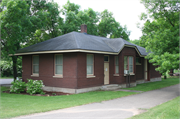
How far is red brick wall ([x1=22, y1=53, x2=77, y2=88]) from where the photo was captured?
45.9 ft

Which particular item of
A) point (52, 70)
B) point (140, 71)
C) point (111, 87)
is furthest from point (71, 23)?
point (111, 87)

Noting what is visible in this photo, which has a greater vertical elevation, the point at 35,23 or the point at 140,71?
the point at 35,23

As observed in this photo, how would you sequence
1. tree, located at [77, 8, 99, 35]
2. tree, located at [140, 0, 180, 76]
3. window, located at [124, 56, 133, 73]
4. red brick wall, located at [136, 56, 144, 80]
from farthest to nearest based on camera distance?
tree, located at [77, 8, 99, 35], red brick wall, located at [136, 56, 144, 80], window, located at [124, 56, 133, 73], tree, located at [140, 0, 180, 76]

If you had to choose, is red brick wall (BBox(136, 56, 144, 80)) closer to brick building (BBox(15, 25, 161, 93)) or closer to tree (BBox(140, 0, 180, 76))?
brick building (BBox(15, 25, 161, 93))

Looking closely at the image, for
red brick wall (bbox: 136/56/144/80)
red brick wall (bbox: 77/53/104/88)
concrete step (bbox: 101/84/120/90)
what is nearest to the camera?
red brick wall (bbox: 77/53/104/88)

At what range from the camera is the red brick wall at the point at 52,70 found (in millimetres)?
13984

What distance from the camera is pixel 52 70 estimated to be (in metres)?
15.2

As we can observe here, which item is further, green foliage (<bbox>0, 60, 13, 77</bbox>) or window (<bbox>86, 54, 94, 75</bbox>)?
green foliage (<bbox>0, 60, 13, 77</bbox>)

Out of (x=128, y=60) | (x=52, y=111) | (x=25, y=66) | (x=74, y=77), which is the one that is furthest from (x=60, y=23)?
(x=52, y=111)

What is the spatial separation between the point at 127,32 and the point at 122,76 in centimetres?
3594

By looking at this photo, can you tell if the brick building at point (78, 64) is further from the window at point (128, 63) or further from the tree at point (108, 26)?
the tree at point (108, 26)

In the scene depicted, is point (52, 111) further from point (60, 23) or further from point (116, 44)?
point (60, 23)

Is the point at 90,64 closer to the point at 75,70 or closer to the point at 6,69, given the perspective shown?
the point at 75,70

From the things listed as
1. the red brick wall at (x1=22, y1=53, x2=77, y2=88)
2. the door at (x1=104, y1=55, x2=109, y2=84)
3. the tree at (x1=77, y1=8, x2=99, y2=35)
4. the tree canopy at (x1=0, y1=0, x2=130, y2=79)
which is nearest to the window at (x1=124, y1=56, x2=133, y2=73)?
the door at (x1=104, y1=55, x2=109, y2=84)
